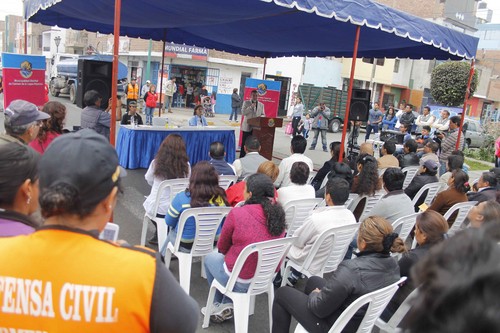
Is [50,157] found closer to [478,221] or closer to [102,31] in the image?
[478,221]

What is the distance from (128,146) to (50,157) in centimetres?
661

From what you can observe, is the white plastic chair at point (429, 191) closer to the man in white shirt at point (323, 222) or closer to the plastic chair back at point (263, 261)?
the man in white shirt at point (323, 222)

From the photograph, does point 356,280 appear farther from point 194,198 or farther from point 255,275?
point 194,198

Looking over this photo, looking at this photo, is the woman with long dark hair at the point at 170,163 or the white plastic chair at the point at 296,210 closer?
the white plastic chair at the point at 296,210

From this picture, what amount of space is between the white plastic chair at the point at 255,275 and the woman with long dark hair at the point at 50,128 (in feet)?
8.07

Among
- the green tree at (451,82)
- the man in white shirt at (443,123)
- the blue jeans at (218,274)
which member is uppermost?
the green tree at (451,82)

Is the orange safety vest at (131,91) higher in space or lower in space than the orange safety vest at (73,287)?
higher

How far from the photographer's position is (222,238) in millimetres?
2928

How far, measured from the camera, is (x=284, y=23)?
718cm

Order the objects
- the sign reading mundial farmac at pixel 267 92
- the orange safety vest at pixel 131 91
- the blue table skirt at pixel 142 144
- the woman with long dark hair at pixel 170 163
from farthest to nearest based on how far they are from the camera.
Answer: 1. the orange safety vest at pixel 131 91
2. the sign reading mundial farmac at pixel 267 92
3. the blue table skirt at pixel 142 144
4. the woman with long dark hair at pixel 170 163

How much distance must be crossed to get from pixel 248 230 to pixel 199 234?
2.11 ft

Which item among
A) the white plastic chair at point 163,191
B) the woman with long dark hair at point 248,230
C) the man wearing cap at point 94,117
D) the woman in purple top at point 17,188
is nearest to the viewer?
the woman in purple top at point 17,188

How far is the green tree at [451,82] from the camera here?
2153 centimetres

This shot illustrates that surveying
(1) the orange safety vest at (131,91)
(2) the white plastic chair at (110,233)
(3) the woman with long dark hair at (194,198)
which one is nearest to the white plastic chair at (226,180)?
(3) the woman with long dark hair at (194,198)
